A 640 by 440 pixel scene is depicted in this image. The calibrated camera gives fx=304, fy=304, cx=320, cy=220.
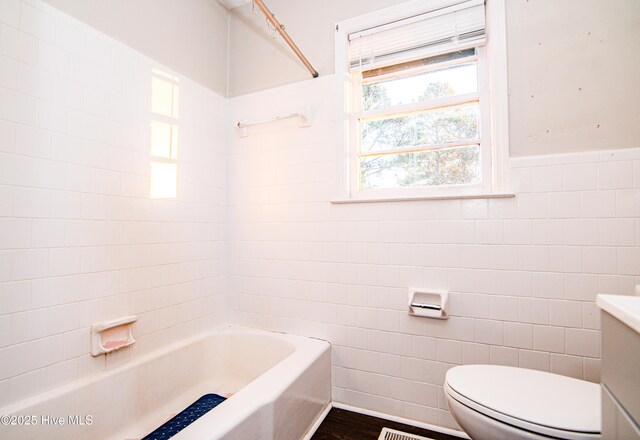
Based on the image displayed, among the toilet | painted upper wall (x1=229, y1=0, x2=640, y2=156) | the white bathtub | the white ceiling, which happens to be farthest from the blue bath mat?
the white ceiling

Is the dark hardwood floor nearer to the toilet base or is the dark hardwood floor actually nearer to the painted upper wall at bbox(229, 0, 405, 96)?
the toilet base

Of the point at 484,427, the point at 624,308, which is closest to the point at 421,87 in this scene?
the point at 624,308

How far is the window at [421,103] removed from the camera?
1.59 meters

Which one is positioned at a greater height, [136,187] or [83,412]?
[136,187]

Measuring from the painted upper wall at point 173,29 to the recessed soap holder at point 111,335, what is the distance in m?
1.41

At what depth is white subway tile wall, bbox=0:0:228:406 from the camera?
1.17 metres

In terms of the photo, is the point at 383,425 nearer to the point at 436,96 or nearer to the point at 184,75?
the point at 436,96

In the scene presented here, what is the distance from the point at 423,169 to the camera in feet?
5.66

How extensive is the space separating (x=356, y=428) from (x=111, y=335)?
4.31 feet

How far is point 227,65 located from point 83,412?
7.23 ft

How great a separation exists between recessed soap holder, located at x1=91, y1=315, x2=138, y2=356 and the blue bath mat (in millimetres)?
448

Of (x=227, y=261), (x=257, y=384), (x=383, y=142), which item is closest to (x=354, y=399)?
(x=257, y=384)

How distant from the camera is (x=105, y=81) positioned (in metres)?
1.48

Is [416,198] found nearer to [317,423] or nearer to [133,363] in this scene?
[317,423]
